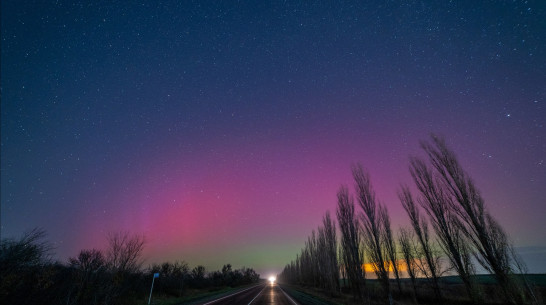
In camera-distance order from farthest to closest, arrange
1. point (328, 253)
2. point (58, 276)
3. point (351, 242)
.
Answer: point (328, 253) → point (351, 242) → point (58, 276)

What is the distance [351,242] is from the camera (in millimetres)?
19594

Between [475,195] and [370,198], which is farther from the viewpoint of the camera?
[370,198]

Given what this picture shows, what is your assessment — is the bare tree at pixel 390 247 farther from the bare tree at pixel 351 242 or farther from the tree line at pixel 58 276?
the tree line at pixel 58 276

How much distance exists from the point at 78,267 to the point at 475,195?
22.9 meters

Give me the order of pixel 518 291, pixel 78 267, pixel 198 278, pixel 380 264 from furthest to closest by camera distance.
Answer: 1. pixel 198 278
2. pixel 380 264
3. pixel 78 267
4. pixel 518 291

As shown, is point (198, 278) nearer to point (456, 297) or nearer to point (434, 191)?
point (456, 297)

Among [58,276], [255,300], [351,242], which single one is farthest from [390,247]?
[58,276]

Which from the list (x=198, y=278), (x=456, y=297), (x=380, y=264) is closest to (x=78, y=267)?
(x=380, y=264)

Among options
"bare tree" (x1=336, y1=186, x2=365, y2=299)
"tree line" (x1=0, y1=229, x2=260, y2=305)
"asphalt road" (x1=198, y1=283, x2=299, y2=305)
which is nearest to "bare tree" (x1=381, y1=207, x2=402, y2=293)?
"bare tree" (x1=336, y1=186, x2=365, y2=299)

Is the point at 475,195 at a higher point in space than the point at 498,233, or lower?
higher

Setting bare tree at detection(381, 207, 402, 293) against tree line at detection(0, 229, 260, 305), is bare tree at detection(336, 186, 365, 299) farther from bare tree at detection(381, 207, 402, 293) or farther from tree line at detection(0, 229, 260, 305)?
tree line at detection(0, 229, 260, 305)

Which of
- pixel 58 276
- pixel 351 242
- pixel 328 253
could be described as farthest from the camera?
pixel 328 253

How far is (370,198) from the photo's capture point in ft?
59.9

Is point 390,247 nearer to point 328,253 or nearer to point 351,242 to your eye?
point 351,242
